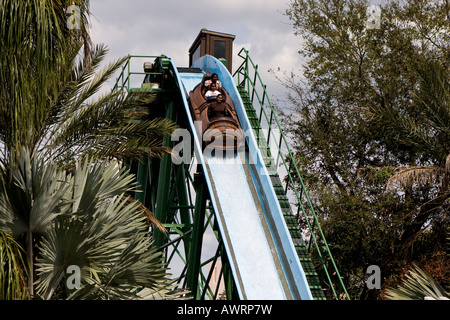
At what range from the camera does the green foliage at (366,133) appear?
59.5ft

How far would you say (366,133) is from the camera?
20328mm

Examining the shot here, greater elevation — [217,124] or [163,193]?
[217,124]

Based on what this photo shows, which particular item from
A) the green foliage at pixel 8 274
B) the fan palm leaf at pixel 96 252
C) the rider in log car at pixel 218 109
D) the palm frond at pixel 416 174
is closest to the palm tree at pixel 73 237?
the fan palm leaf at pixel 96 252

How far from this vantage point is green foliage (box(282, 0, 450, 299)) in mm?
18141

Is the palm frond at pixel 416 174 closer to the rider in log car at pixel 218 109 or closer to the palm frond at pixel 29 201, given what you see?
the rider in log car at pixel 218 109

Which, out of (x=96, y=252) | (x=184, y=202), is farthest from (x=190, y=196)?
(x=96, y=252)

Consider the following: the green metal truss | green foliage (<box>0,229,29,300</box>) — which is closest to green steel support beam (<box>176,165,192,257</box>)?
the green metal truss

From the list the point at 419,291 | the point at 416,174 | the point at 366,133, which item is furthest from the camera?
the point at 366,133

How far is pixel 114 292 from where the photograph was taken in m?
7.52

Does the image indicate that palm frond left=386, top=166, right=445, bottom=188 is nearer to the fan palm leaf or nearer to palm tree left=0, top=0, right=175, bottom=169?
palm tree left=0, top=0, right=175, bottom=169

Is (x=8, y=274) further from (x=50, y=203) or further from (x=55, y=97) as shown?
(x=55, y=97)

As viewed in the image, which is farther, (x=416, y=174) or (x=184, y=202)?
(x=184, y=202)

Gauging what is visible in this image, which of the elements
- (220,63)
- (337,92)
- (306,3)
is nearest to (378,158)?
(337,92)

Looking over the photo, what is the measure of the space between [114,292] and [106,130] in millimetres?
4211
